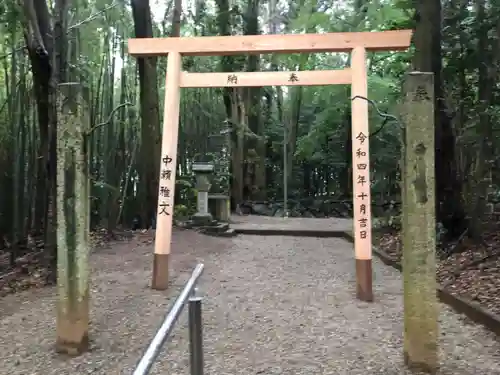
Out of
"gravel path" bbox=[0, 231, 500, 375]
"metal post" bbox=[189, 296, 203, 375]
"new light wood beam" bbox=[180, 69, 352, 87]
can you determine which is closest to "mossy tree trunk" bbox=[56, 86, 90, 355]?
"gravel path" bbox=[0, 231, 500, 375]

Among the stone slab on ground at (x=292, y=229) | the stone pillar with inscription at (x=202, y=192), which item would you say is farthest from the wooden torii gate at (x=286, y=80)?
the stone slab on ground at (x=292, y=229)

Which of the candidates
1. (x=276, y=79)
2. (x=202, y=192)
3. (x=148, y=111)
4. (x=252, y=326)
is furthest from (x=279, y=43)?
(x=202, y=192)

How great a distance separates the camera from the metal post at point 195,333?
2029 millimetres

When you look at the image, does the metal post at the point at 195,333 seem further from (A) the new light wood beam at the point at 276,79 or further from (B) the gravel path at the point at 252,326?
(A) the new light wood beam at the point at 276,79

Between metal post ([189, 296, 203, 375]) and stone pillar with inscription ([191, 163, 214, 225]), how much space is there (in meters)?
6.43

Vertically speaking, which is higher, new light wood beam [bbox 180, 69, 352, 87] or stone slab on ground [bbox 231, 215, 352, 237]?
new light wood beam [bbox 180, 69, 352, 87]

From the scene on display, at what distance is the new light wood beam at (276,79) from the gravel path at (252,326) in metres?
1.86

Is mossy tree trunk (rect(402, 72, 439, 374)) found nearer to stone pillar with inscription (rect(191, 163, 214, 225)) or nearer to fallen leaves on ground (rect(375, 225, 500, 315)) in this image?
fallen leaves on ground (rect(375, 225, 500, 315))

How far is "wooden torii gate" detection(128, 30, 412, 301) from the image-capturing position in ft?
15.7

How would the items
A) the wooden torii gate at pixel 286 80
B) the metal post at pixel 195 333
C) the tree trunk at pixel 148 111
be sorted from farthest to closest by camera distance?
the tree trunk at pixel 148 111, the wooden torii gate at pixel 286 80, the metal post at pixel 195 333

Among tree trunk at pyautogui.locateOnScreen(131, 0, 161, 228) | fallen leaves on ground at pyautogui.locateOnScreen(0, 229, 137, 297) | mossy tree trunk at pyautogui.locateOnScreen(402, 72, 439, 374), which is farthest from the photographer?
tree trunk at pyautogui.locateOnScreen(131, 0, 161, 228)

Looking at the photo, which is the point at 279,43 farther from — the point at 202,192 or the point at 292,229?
the point at 292,229

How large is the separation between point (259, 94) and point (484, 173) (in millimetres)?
8515

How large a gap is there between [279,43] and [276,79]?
33cm
